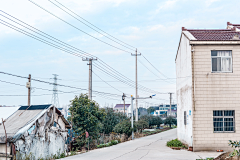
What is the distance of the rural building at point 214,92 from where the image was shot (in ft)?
58.2

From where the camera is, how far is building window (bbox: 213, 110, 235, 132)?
17938 mm

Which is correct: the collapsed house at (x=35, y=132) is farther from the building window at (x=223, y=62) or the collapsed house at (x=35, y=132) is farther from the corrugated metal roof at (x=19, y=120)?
the building window at (x=223, y=62)

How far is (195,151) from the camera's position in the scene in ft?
58.1

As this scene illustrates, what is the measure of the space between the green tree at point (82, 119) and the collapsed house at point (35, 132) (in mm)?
2315

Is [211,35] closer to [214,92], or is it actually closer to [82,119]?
[214,92]

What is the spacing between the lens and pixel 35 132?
48.1 feet

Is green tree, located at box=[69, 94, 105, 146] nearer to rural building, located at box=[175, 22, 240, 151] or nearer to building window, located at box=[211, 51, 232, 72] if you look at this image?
rural building, located at box=[175, 22, 240, 151]

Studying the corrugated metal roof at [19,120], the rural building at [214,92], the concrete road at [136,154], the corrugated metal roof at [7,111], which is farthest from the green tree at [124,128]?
the corrugated metal roof at [19,120]

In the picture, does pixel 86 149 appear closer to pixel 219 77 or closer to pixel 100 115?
pixel 100 115

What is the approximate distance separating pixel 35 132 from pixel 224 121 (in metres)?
12.0

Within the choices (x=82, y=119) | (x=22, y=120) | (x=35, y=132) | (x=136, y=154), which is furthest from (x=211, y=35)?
(x=22, y=120)

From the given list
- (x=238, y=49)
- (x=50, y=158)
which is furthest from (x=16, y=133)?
(x=238, y=49)

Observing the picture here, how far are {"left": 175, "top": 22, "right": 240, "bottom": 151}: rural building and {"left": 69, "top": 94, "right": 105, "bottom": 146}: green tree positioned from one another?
23.6 feet

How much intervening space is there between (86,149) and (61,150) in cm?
364
